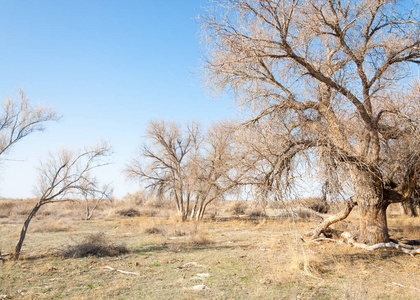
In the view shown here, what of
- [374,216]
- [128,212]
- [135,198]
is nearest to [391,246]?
[374,216]

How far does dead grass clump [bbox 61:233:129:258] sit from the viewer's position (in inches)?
396

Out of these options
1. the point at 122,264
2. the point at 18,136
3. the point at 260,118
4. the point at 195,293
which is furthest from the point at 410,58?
the point at 18,136

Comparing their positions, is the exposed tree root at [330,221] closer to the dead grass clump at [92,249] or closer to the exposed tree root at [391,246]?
the exposed tree root at [391,246]

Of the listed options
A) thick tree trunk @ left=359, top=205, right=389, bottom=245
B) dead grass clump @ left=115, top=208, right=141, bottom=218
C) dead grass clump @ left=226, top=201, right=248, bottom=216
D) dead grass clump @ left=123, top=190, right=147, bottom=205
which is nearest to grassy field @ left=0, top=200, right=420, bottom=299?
thick tree trunk @ left=359, top=205, right=389, bottom=245

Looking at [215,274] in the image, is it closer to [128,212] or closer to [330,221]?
[330,221]

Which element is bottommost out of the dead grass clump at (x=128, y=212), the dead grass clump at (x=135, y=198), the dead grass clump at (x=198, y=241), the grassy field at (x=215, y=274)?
the grassy field at (x=215, y=274)

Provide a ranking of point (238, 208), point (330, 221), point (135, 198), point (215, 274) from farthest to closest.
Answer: point (135, 198) → point (238, 208) → point (330, 221) → point (215, 274)

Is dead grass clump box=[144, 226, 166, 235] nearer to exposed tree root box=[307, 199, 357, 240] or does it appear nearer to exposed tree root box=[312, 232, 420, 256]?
exposed tree root box=[307, 199, 357, 240]

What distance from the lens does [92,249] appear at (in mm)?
10328

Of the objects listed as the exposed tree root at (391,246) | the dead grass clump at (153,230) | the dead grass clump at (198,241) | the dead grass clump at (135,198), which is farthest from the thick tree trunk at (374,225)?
the dead grass clump at (135,198)

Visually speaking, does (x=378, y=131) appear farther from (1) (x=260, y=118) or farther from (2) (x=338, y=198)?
(1) (x=260, y=118)

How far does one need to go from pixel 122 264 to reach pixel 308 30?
807cm

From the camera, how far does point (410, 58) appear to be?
9516mm

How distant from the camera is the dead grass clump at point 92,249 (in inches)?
396
